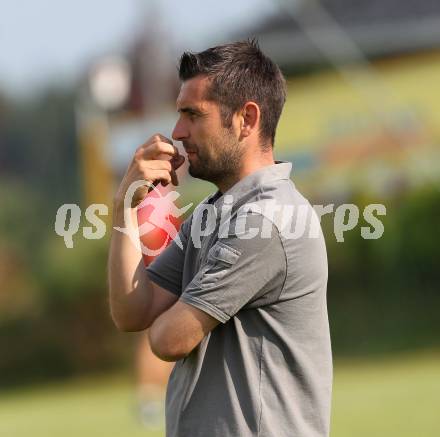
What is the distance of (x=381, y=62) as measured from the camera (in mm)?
15539

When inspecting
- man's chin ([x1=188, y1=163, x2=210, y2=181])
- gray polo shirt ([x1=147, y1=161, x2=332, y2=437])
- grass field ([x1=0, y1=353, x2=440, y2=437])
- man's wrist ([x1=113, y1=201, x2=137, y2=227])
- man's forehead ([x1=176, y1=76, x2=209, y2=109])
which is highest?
man's forehead ([x1=176, y1=76, x2=209, y2=109])

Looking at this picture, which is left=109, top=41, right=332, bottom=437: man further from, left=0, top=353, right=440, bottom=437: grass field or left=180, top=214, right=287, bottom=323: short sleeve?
left=0, top=353, right=440, bottom=437: grass field

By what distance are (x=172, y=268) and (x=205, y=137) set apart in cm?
42

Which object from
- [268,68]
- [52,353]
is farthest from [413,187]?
[268,68]

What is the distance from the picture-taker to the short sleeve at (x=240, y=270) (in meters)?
3.05

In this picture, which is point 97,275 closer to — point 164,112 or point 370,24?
point 164,112

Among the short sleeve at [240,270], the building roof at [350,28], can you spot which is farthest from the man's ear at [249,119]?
the building roof at [350,28]

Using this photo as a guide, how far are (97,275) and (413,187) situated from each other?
4133mm

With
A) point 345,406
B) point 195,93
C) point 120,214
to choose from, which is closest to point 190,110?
point 195,93

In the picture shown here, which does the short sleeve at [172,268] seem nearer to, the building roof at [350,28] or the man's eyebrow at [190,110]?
the man's eyebrow at [190,110]

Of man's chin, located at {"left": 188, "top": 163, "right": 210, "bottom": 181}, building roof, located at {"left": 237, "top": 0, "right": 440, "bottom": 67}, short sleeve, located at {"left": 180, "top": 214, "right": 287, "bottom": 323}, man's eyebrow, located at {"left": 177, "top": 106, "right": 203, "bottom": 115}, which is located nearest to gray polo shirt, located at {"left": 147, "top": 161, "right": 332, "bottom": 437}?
short sleeve, located at {"left": 180, "top": 214, "right": 287, "bottom": 323}

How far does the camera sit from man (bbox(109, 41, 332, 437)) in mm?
3049

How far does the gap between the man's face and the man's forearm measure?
0.23 metres

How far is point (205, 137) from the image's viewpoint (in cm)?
318
